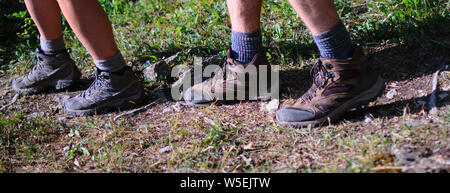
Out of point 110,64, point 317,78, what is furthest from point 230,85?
point 110,64

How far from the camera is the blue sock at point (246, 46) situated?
268 centimetres

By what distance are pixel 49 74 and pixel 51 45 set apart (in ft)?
0.82

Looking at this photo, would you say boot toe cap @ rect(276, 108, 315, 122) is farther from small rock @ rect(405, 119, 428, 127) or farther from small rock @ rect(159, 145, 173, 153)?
small rock @ rect(159, 145, 173, 153)

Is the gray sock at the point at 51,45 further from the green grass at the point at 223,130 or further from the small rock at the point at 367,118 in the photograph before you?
the small rock at the point at 367,118

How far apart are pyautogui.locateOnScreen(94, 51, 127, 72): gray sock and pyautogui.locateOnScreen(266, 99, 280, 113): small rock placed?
1131mm

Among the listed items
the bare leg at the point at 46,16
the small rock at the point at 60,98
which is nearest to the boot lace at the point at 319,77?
the small rock at the point at 60,98

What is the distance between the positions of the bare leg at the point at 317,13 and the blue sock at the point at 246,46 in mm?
504

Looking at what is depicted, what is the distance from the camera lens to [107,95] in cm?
296

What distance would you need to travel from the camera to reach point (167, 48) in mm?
3746

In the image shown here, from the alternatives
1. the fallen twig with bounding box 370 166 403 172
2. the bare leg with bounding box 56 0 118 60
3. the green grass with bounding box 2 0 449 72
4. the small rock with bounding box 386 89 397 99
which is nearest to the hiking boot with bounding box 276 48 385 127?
the small rock with bounding box 386 89 397 99

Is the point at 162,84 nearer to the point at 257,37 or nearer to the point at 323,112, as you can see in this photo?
the point at 257,37

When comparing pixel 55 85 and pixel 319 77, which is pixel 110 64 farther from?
pixel 319 77

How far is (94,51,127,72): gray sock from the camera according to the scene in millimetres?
2859
